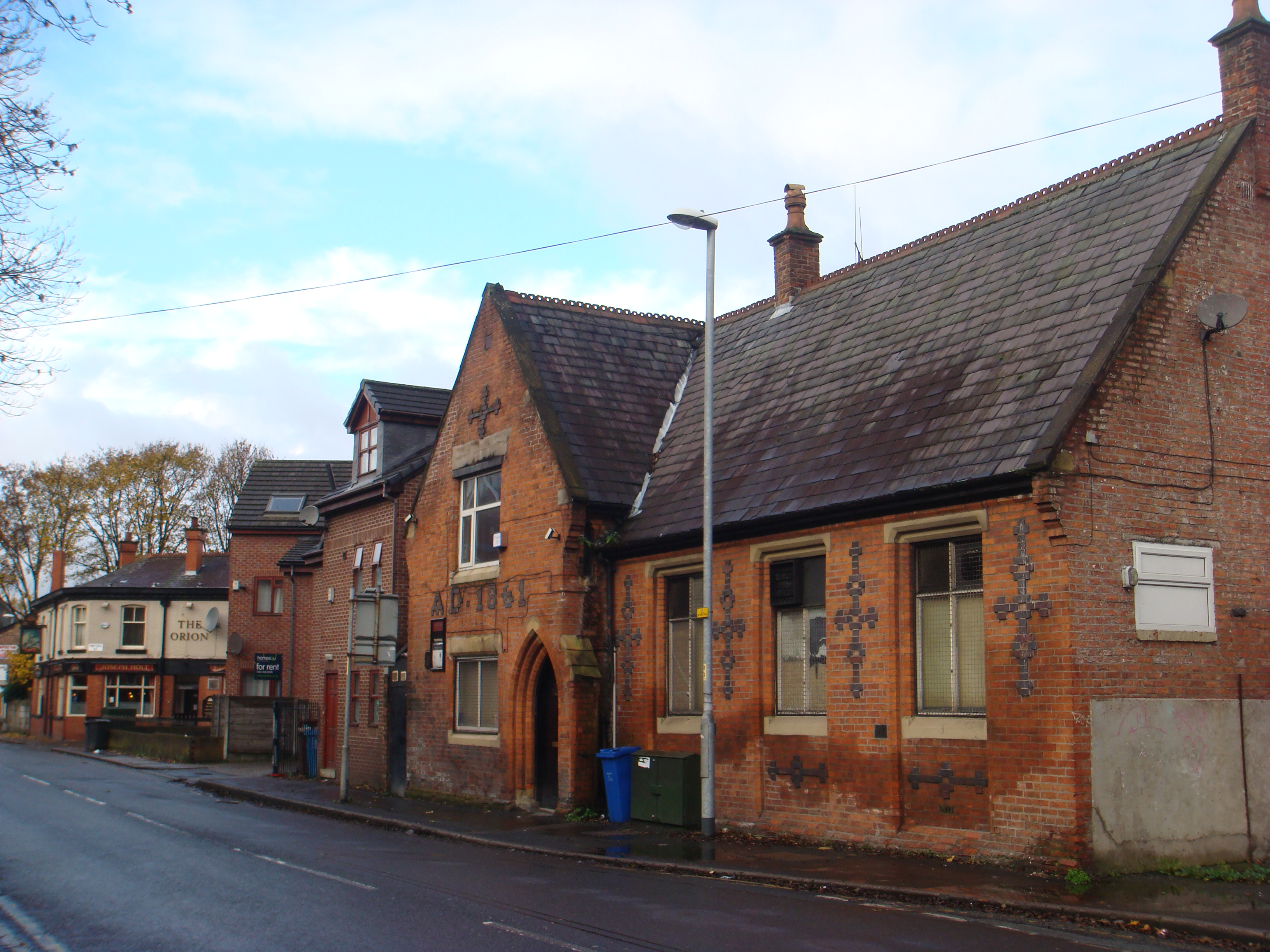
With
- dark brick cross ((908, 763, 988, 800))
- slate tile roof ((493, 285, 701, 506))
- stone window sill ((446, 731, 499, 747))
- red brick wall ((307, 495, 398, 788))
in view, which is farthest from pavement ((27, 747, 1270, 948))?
red brick wall ((307, 495, 398, 788))

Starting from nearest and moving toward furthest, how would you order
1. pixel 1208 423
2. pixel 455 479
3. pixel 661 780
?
pixel 1208 423 < pixel 661 780 < pixel 455 479

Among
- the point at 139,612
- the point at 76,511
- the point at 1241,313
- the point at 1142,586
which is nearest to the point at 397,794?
the point at 1142,586

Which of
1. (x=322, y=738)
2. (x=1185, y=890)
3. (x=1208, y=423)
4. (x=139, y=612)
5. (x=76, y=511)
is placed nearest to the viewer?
(x=1185, y=890)

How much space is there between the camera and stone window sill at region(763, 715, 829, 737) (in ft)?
50.4

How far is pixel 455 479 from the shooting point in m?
23.0

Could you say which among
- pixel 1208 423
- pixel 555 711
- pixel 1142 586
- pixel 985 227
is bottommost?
pixel 555 711

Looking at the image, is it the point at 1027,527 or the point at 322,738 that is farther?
the point at 322,738

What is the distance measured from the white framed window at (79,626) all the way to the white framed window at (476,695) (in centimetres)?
3527

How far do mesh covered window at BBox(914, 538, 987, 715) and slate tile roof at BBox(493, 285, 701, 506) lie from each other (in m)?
6.59

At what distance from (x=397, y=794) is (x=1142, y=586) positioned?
15.7m

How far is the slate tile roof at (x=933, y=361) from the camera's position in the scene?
544 inches

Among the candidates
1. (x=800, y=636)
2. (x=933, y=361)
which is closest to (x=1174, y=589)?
(x=933, y=361)

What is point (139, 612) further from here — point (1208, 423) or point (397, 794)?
point (1208, 423)

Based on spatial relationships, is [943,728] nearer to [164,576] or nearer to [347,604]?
[347,604]
